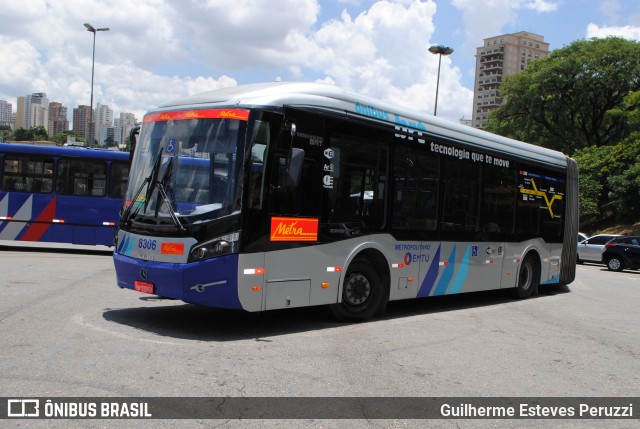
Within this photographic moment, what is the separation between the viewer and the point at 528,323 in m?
9.78

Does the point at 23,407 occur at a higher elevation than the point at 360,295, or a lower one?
lower

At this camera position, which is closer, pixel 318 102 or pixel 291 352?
pixel 291 352

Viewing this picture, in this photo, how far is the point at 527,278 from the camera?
13211mm

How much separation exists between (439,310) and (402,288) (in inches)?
67.5

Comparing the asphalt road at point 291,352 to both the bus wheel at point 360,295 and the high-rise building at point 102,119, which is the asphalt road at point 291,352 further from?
the high-rise building at point 102,119

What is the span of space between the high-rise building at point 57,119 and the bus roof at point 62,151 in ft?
334

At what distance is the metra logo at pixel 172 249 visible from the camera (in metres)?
6.91

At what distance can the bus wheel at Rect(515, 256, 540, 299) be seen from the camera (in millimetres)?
12859

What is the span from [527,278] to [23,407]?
11298mm

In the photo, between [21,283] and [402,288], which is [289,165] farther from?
[21,283]

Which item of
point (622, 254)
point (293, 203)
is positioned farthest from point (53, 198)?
point (622, 254)

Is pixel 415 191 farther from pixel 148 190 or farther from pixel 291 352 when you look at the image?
pixel 148 190

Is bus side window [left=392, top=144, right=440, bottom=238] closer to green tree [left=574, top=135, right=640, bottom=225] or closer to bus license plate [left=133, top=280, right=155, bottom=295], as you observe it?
bus license plate [left=133, top=280, right=155, bottom=295]

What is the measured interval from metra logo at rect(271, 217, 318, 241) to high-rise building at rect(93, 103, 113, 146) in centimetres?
11588
